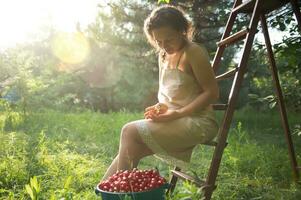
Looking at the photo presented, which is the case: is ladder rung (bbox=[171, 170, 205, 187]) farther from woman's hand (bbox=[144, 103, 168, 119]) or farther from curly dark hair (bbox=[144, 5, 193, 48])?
curly dark hair (bbox=[144, 5, 193, 48])

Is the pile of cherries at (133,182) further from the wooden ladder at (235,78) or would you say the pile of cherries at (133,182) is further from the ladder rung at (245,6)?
the ladder rung at (245,6)

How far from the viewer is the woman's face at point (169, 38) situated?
2619 millimetres

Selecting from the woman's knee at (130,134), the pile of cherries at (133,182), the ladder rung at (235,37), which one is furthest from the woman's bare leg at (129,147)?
the ladder rung at (235,37)

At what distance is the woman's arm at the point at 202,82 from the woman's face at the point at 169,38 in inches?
5.2

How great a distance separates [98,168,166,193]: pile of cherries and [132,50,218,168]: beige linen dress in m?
0.35

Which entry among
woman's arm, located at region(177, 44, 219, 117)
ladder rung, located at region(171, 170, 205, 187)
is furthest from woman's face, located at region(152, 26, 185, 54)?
ladder rung, located at region(171, 170, 205, 187)

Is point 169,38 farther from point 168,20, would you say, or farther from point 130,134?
point 130,134

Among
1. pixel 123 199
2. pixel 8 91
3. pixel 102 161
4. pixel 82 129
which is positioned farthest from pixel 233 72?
pixel 8 91

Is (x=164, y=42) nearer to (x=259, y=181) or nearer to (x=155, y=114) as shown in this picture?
(x=155, y=114)

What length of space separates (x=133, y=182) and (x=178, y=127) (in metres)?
0.58

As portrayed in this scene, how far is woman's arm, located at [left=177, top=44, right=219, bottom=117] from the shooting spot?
2.57 meters

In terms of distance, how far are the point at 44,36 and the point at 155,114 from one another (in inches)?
710

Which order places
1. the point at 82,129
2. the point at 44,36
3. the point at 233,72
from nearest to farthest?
the point at 233,72, the point at 82,129, the point at 44,36

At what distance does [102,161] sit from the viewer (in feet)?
15.3
